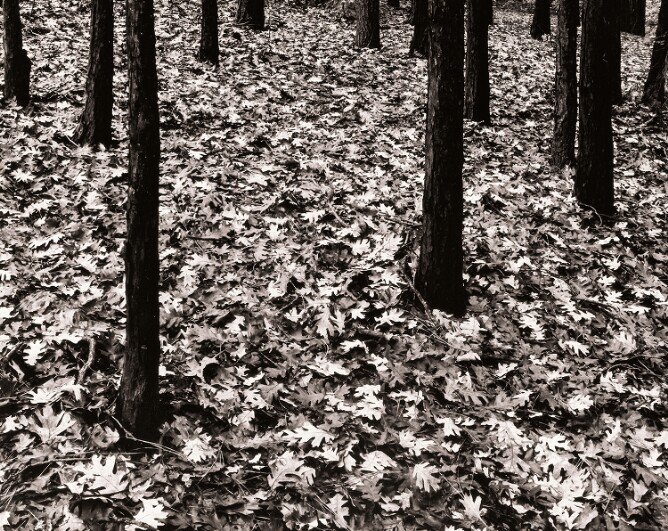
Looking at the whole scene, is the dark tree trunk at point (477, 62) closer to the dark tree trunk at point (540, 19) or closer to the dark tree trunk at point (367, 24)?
the dark tree trunk at point (367, 24)

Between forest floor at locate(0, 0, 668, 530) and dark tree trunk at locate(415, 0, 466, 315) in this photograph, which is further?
dark tree trunk at locate(415, 0, 466, 315)

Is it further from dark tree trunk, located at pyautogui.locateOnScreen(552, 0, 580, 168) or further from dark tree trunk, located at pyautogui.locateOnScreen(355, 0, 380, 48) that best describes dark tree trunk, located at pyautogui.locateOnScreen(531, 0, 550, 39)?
dark tree trunk, located at pyautogui.locateOnScreen(552, 0, 580, 168)

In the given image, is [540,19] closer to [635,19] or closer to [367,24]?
[635,19]

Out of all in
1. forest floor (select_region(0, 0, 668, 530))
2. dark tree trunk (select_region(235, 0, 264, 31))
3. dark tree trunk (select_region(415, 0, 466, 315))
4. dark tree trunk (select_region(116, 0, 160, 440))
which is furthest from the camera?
dark tree trunk (select_region(235, 0, 264, 31))

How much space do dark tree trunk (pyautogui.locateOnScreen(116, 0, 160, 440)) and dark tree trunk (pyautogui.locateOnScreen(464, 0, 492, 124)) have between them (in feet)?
22.6

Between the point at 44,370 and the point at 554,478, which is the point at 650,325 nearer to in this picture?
the point at 554,478

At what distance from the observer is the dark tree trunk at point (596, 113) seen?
6348mm

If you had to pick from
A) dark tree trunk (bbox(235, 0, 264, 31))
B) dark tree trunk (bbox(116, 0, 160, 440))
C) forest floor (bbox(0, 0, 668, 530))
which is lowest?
forest floor (bbox(0, 0, 668, 530))

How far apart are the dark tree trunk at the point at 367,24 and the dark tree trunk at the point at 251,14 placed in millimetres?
2123

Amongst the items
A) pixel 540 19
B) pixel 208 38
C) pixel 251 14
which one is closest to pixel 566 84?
pixel 208 38

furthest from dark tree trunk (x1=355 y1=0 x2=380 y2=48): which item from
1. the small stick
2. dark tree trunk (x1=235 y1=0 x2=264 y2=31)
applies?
the small stick

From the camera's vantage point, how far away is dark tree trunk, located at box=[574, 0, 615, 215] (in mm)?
6348

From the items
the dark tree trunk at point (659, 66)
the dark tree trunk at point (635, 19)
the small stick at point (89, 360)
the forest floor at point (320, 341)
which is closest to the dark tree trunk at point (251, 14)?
the forest floor at point (320, 341)

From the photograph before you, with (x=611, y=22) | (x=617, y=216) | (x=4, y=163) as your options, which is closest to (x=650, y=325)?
(x=617, y=216)
